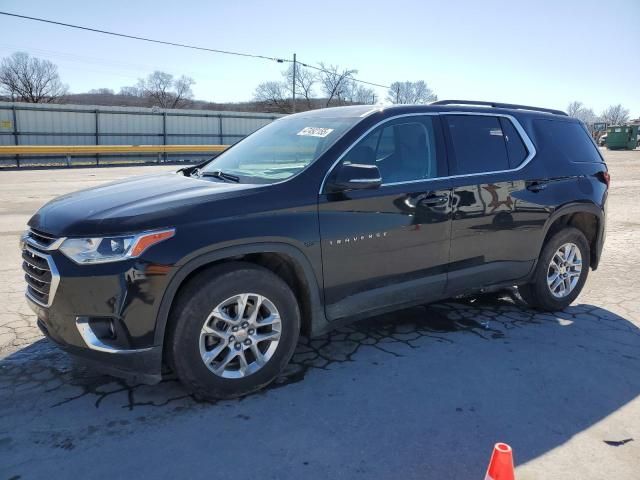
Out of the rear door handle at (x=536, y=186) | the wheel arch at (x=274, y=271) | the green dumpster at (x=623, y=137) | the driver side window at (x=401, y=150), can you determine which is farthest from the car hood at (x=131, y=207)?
the green dumpster at (x=623, y=137)

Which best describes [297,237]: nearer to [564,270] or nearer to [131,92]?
[564,270]

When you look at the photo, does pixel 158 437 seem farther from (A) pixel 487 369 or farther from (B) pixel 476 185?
(B) pixel 476 185

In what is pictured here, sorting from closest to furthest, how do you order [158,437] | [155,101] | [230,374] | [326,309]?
1. [158,437]
2. [230,374]
3. [326,309]
4. [155,101]

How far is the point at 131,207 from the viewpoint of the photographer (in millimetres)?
3002

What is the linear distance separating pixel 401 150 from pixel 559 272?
2.19m

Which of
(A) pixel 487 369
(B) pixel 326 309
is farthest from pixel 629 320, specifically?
(B) pixel 326 309

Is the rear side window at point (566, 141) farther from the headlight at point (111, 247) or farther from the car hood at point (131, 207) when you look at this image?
the headlight at point (111, 247)

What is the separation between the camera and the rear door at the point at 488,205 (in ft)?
13.4

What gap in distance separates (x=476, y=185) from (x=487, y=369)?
1441 millimetres

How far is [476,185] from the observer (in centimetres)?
412

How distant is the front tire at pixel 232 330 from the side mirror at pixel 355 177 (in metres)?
0.75

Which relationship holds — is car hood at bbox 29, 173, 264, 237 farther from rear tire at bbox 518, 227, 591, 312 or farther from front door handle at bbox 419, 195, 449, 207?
rear tire at bbox 518, 227, 591, 312

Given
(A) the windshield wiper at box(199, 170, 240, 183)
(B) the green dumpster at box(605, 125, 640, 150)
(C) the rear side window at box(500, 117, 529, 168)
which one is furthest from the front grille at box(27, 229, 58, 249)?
(B) the green dumpster at box(605, 125, 640, 150)

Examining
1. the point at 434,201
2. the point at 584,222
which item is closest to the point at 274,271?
the point at 434,201
